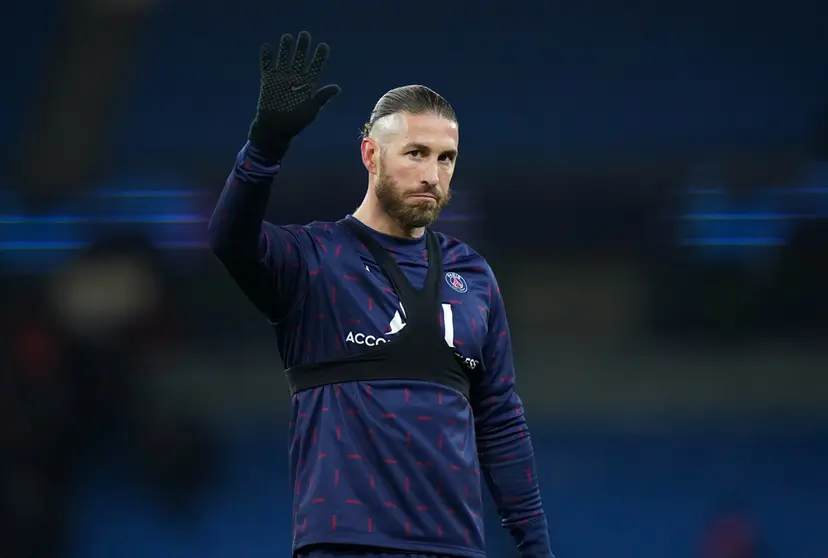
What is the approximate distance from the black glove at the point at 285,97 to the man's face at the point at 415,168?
0.21 meters

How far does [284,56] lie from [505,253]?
3124 mm

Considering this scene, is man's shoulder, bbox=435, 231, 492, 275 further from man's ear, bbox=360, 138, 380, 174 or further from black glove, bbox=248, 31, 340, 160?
black glove, bbox=248, 31, 340, 160

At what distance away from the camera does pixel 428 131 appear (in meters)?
1.93

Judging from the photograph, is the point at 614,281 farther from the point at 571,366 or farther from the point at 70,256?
the point at 70,256

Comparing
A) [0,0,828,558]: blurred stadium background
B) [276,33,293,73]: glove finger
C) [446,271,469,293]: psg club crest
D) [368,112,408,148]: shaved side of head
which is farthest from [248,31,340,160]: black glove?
[0,0,828,558]: blurred stadium background

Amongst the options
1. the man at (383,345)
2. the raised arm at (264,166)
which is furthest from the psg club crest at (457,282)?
the raised arm at (264,166)

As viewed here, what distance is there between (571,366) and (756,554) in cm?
103

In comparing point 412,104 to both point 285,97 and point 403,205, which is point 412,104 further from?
point 285,97

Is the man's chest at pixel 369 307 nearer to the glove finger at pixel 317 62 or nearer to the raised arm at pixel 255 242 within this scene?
the raised arm at pixel 255 242

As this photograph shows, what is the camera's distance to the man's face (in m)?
1.92

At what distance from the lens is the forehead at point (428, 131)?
6.32ft

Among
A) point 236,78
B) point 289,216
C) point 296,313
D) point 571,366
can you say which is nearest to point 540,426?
point 571,366

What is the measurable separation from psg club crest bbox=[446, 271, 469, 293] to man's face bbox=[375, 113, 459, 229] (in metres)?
0.11

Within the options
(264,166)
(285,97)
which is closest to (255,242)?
(264,166)
